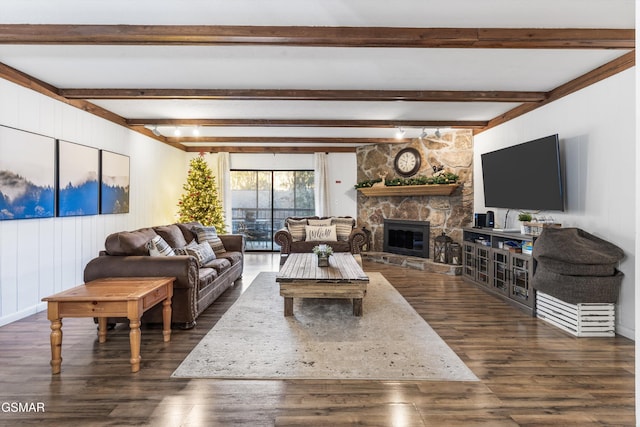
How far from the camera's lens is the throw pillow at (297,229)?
23.8 ft

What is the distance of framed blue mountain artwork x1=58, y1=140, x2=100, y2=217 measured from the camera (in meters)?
4.46

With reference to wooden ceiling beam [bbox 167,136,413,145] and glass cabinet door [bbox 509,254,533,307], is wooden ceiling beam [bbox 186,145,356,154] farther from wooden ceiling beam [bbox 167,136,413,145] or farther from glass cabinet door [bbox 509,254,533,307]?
glass cabinet door [bbox 509,254,533,307]

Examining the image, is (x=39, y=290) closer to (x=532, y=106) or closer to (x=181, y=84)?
(x=181, y=84)

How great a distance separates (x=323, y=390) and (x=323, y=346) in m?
0.70

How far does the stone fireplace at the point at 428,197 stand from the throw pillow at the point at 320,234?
1.52 m

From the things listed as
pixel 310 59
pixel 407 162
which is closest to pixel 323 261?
A: pixel 310 59

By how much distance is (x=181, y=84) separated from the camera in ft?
14.4

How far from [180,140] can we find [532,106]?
667 cm

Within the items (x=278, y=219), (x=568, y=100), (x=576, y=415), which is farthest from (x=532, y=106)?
(x=278, y=219)

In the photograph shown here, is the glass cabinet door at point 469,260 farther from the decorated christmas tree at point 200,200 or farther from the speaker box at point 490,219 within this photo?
the decorated christmas tree at point 200,200

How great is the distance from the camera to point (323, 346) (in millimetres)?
3098

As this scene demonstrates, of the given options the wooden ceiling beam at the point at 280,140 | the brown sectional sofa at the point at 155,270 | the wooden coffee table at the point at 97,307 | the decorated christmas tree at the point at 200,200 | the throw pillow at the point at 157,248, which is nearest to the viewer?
the wooden coffee table at the point at 97,307

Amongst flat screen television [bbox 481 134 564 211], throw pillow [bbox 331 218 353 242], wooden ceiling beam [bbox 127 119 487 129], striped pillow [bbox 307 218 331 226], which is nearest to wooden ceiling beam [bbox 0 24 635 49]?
flat screen television [bbox 481 134 564 211]

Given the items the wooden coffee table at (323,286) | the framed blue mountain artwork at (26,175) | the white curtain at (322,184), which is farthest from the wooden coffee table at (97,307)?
the white curtain at (322,184)
